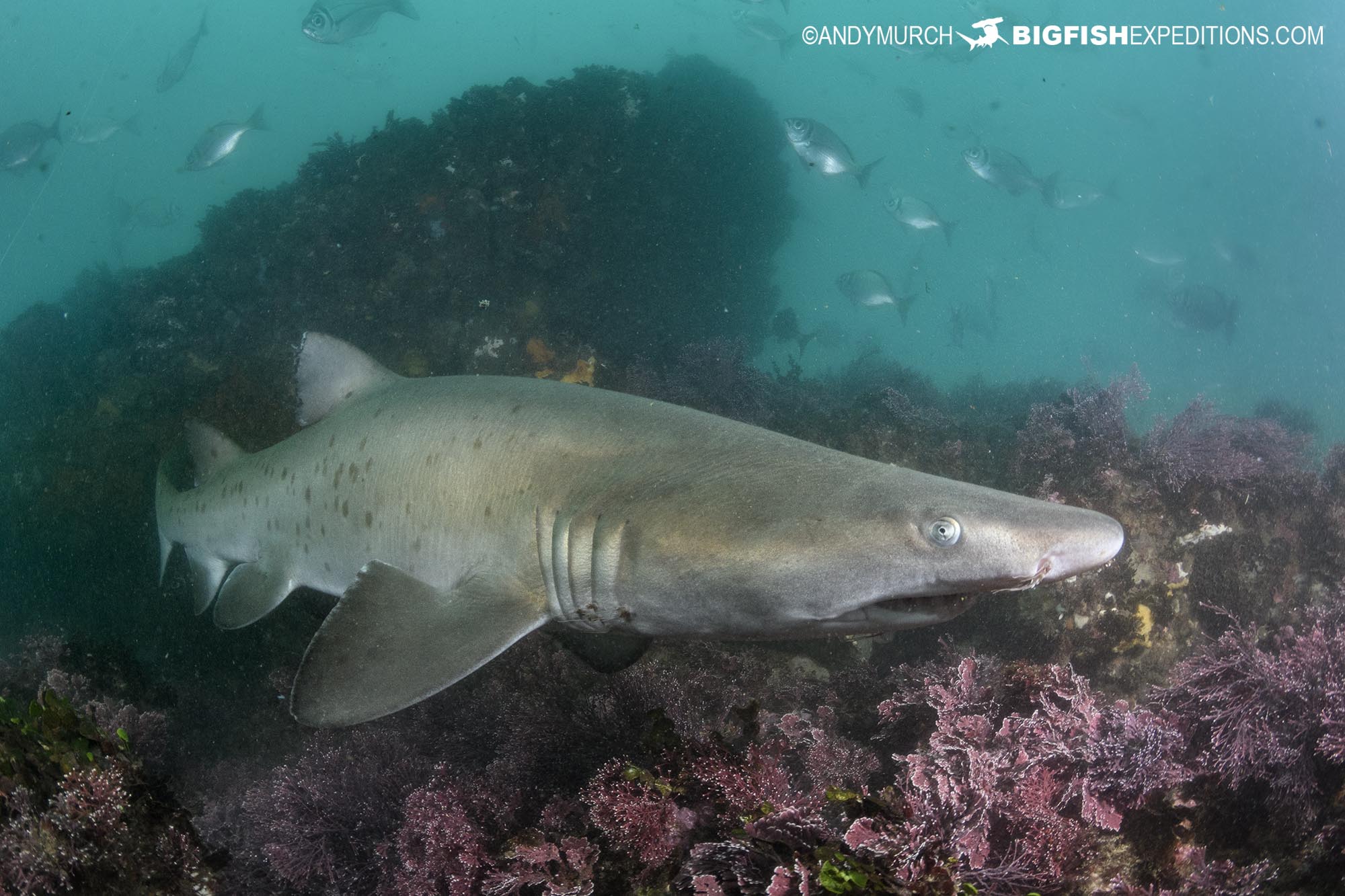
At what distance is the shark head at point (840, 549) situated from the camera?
2.00 m

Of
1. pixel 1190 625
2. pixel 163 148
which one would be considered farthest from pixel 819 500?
pixel 163 148

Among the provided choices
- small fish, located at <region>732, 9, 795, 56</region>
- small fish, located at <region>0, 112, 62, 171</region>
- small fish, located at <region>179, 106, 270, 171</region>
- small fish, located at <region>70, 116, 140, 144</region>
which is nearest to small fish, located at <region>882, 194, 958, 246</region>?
small fish, located at <region>732, 9, 795, 56</region>

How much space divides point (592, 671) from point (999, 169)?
1858 cm

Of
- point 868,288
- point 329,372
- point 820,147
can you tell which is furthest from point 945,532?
point 868,288

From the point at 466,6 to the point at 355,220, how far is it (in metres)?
137

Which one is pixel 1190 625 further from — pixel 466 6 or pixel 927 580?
pixel 466 6

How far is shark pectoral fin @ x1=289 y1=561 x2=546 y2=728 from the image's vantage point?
96.0 inches

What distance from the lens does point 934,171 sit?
122938mm

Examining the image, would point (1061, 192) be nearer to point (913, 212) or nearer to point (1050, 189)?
point (1050, 189)

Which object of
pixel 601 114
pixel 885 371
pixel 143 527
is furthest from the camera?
pixel 885 371

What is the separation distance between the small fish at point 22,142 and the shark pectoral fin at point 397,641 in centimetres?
2012

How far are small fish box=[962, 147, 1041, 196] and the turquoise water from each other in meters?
67.8

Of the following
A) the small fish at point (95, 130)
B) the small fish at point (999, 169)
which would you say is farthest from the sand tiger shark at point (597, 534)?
the small fish at point (95, 130)

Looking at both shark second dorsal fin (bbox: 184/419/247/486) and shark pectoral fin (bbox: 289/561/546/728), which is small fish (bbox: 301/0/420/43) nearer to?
shark second dorsal fin (bbox: 184/419/247/486)
